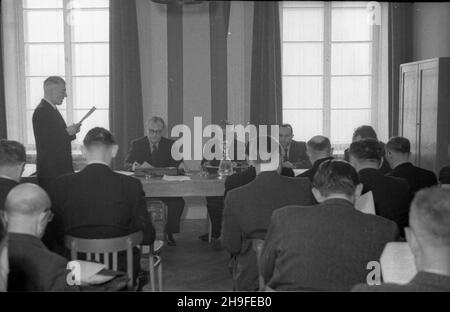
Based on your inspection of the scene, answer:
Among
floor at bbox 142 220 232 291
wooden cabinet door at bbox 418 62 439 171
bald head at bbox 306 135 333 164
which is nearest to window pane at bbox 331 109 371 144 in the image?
wooden cabinet door at bbox 418 62 439 171

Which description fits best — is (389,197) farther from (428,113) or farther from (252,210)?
(428,113)

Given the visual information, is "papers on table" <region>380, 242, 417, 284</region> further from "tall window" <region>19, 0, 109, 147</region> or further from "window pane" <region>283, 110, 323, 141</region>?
"tall window" <region>19, 0, 109, 147</region>

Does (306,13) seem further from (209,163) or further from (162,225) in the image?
(162,225)

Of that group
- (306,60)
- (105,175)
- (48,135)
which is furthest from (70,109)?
(105,175)

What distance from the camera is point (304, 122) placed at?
709 centimetres

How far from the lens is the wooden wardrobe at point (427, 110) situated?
18.6ft

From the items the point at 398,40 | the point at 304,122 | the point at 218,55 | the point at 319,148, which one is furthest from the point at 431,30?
the point at 319,148

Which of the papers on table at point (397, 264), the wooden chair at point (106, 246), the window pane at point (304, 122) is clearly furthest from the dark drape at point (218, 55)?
the papers on table at point (397, 264)

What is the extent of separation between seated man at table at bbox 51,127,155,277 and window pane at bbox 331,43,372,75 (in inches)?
182

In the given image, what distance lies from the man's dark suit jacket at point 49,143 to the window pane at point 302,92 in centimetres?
301

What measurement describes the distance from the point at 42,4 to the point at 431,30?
14.9 ft

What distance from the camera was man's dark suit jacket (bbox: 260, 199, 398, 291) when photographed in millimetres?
2094

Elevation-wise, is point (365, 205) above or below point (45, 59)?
below

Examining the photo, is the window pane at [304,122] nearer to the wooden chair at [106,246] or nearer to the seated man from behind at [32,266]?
the wooden chair at [106,246]
